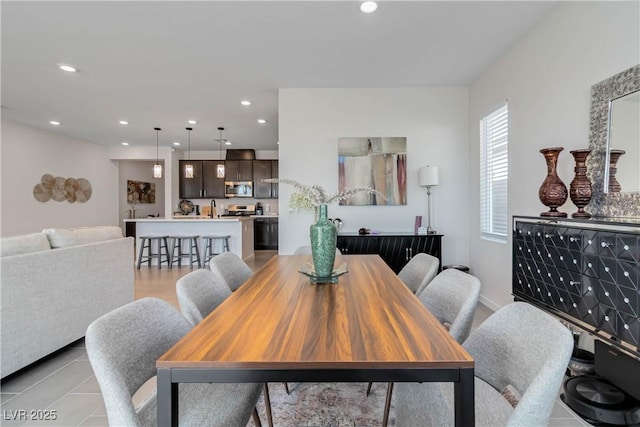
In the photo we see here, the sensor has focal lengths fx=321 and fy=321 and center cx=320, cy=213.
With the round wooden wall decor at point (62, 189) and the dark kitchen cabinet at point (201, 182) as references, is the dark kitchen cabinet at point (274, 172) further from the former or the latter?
the round wooden wall decor at point (62, 189)

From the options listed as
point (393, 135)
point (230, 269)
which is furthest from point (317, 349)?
point (393, 135)

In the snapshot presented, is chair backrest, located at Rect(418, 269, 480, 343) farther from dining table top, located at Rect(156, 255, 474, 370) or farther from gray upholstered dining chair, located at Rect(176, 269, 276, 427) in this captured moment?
gray upholstered dining chair, located at Rect(176, 269, 276, 427)

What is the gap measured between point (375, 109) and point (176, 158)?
20.1 ft

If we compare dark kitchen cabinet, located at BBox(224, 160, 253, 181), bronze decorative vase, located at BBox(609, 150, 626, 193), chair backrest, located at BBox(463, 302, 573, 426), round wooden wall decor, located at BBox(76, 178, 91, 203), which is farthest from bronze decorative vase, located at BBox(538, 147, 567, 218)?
round wooden wall decor, located at BBox(76, 178, 91, 203)

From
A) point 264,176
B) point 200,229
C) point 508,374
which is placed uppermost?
point 264,176

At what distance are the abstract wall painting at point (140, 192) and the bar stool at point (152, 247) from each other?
3376 mm

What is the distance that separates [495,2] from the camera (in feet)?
8.03

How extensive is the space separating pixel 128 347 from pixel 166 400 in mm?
271

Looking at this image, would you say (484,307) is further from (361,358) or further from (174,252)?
(174,252)

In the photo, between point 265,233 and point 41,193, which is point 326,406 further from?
point 41,193

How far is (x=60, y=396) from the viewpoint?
196cm

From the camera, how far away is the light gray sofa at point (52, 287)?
6.80 feet

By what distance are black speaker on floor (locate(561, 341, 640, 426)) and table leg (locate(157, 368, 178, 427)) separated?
2.01 metres

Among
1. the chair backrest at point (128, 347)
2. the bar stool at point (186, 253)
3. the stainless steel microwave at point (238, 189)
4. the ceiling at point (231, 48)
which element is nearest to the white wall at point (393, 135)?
the ceiling at point (231, 48)
